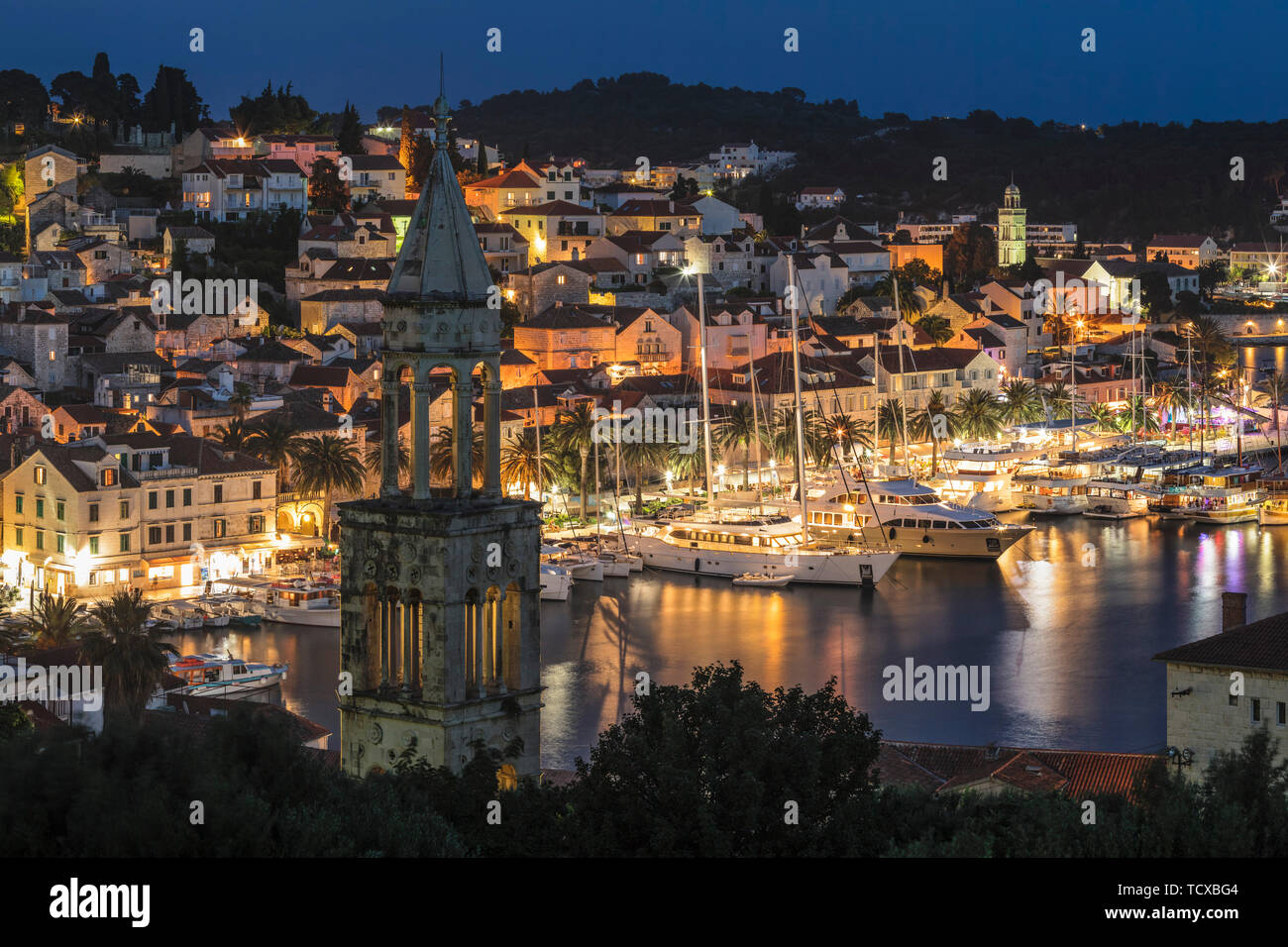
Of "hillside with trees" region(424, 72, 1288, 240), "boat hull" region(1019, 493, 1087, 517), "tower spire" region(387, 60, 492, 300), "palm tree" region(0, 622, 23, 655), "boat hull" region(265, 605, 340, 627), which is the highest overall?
"hillside with trees" region(424, 72, 1288, 240)

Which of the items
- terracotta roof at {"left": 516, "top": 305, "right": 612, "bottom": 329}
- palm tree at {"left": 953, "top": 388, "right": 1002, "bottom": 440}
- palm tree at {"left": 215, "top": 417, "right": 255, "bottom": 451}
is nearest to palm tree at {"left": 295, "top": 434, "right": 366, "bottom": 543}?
palm tree at {"left": 215, "top": 417, "right": 255, "bottom": 451}

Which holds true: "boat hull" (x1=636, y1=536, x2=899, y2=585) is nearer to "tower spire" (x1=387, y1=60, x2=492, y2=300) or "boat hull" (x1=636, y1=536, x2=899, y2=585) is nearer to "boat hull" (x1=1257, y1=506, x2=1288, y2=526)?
"boat hull" (x1=1257, y1=506, x2=1288, y2=526)

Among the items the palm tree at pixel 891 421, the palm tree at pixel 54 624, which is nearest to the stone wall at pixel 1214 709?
the palm tree at pixel 54 624

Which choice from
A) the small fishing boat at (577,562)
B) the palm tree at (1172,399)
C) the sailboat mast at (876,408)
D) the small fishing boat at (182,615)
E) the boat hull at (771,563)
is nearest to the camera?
the small fishing boat at (182,615)

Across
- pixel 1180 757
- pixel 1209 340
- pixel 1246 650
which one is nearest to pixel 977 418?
pixel 1209 340

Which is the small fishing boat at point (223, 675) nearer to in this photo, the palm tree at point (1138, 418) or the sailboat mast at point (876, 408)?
the sailboat mast at point (876, 408)
